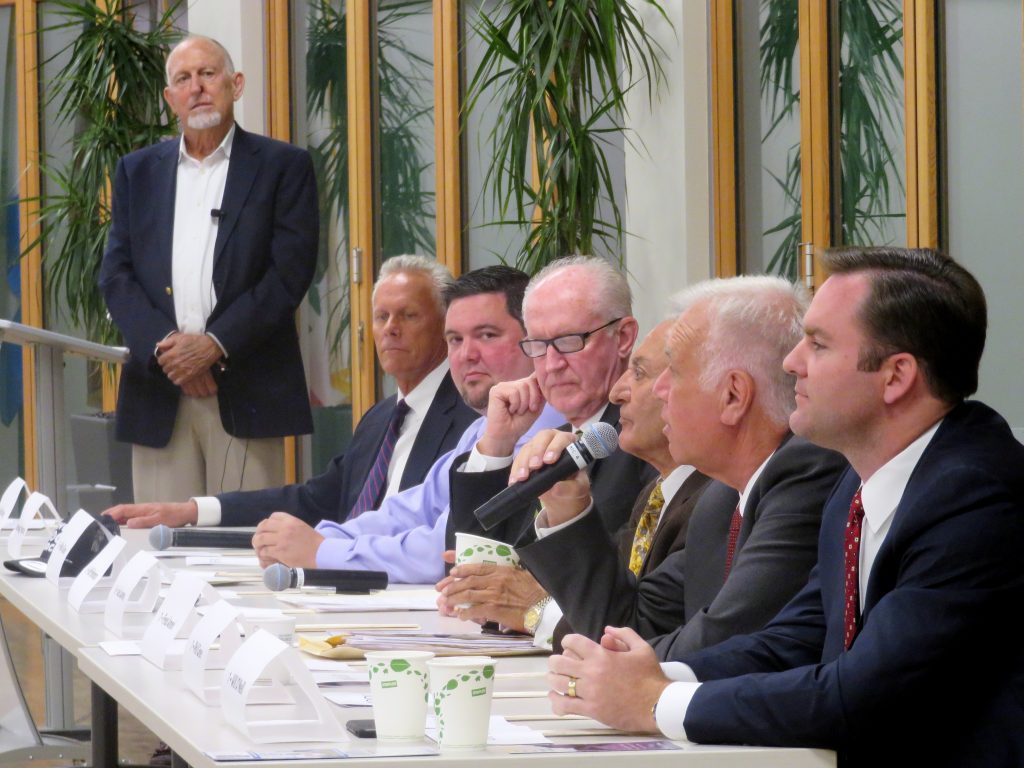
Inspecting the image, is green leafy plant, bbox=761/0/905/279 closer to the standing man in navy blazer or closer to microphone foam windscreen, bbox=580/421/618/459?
the standing man in navy blazer

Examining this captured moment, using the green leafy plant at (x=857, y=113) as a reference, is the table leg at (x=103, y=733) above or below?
below

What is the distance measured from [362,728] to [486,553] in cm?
92

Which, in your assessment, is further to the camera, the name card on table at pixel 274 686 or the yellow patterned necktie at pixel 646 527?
the yellow patterned necktie at pixel 646 527

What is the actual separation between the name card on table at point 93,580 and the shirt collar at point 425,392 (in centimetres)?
150

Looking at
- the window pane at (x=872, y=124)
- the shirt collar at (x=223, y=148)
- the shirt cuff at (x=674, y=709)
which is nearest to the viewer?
the shirt cuff at (x=674, y=709)

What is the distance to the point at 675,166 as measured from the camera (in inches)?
227

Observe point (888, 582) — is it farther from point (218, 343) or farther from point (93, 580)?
point (218, 343)

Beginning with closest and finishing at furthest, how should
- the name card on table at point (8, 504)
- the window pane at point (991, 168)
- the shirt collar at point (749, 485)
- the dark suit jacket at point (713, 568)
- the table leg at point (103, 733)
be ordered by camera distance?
1. the dark suit jacket at point (713, 568)
2. the shirt collar at point (749, 485)
3. the table leg at point (103, 733)
4. the name card on table at point (8, 504)
5. the window pane at point (991, 168)

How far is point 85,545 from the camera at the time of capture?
3146 mm

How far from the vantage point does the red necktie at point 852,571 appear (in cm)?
186

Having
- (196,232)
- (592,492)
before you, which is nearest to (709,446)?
(592,492)

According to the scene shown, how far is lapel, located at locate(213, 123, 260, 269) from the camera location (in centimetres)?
533

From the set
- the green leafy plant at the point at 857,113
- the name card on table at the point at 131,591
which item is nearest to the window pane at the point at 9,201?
the green leafy plant at the point at 857,113

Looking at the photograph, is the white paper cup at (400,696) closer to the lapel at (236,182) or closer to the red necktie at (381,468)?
the red necktie at (381,468)
